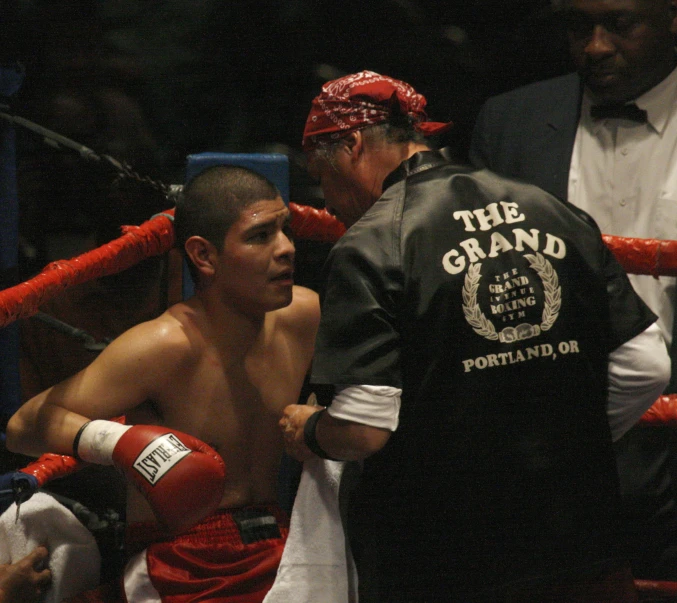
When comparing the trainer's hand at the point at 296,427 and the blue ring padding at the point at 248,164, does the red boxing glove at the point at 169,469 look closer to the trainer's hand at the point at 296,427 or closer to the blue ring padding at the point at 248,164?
the trainer's hand at the point at 296,427

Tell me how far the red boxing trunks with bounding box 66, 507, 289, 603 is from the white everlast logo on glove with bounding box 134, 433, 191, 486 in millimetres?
227

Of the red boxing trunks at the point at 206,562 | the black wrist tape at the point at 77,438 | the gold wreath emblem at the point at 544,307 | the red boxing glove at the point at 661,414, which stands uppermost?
the gold wreath emblem at the point at 544,307

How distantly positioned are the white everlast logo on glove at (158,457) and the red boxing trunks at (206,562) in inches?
8.9

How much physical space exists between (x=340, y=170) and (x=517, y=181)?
28cm

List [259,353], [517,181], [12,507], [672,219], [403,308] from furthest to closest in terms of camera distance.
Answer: [672,219]
[259,353]
[12,507]
[517,181]
[403,308]

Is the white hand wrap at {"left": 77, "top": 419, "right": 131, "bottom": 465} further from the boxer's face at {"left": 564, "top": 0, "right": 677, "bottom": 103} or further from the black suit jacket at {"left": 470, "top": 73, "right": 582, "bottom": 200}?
the boxer's face at {"left": 564, "top": 0, "right": 677, "bottom": 103}

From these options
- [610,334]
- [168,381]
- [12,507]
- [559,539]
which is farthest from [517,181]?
[12,507]

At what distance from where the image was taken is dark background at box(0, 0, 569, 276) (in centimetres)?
294

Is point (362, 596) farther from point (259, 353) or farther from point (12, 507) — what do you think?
point (12, 507)

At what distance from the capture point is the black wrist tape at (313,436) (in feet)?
4.48

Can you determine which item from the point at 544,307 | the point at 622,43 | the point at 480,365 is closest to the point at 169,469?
the point at 480,365

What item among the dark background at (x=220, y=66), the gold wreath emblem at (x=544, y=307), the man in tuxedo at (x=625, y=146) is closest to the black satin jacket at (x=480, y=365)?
the gold wreath emblem at (x=544, y=307)

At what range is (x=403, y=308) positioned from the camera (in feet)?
4.35

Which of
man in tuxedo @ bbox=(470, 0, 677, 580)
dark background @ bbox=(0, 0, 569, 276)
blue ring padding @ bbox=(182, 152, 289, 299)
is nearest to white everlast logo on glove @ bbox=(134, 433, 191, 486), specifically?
blue ring padding @ bbox=(182, 152, 289, 299)
